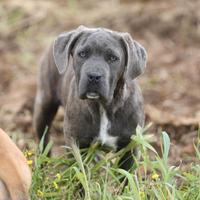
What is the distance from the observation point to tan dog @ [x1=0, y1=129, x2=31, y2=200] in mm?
5707

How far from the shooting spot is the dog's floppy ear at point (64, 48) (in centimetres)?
728

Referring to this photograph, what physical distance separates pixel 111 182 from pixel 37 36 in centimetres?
654

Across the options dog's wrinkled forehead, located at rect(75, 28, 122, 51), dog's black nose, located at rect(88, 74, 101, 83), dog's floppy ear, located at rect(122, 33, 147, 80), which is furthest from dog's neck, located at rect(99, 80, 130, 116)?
dog's black nose, located at rect(88, 74, 101, 83)

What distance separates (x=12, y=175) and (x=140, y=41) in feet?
24.5

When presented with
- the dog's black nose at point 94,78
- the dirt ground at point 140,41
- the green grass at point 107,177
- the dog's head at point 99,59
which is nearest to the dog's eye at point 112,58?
the dog's head at point 99,59

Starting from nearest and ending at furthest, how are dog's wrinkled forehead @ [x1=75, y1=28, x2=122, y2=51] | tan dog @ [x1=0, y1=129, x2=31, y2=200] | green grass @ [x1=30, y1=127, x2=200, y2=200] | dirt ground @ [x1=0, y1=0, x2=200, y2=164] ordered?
tan dog @ [x1=0, y1=129, x2=31, y2=200]
green grass @ [x1=30, y1=127, x2=200, y2=200]
dog's wrinkled forehead @ [x1=75, y1=28, x2=122, y2=51]
dirt ground @ [x1=0, y1=0, x2=200, y2=164]

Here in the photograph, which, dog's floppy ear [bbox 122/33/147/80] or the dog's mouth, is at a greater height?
dog's floppy ear [bbox 122/33/147/80]

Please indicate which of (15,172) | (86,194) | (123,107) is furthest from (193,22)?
(15,172)

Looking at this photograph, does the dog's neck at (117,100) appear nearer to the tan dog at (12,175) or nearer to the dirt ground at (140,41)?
the tan dog at (12,175)

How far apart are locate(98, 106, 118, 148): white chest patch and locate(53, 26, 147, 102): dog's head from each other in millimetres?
219

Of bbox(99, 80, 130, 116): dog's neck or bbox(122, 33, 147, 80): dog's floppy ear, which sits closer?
bbox(122, 33, 147, 80): dog's floppy ear

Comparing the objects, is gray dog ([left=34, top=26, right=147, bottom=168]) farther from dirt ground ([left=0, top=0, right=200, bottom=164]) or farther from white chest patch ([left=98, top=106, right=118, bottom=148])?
dirt ground ([left=0, top=0, right=200, bottom=164])

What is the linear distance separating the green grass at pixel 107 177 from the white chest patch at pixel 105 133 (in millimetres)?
84

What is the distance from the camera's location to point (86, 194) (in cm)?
659
